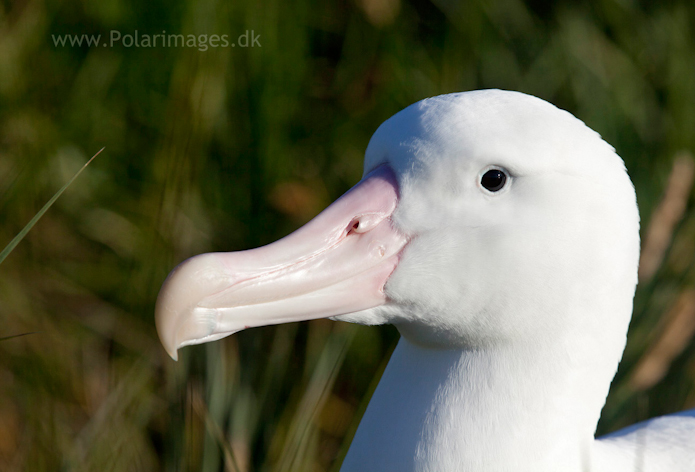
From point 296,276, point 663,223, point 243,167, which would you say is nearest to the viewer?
point 296,276

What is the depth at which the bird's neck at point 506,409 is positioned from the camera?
62.0 inches

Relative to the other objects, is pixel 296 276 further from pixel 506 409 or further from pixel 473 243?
pixel 506 409

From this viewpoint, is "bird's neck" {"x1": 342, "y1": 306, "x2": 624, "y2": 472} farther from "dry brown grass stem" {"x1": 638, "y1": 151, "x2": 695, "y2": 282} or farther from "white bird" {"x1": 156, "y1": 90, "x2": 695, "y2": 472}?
"dry brown grass stem" {"x1": 638, "y1": 151, "x2": 695, "y2": 282}

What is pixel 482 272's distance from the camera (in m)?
1.54

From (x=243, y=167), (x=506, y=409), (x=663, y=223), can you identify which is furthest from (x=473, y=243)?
(x=243, y=167)

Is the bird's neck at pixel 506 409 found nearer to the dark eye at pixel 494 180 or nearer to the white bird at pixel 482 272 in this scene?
the white bird at pixel 482 272

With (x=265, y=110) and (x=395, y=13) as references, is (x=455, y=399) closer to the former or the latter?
(x=265, y=110)

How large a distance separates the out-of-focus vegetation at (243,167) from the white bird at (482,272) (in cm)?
79

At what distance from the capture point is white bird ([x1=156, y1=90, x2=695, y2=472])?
60.3 inches

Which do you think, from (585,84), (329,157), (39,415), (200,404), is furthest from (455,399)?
(585,84)

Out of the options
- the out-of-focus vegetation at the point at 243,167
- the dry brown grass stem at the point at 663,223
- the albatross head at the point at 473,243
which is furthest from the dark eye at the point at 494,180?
the dry brown grass stem at the point at 663,223

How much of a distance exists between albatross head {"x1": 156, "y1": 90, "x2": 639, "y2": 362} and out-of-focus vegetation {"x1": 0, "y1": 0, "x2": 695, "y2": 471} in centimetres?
84

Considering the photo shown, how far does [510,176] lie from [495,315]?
0.97 feet

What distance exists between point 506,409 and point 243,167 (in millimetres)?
2265
